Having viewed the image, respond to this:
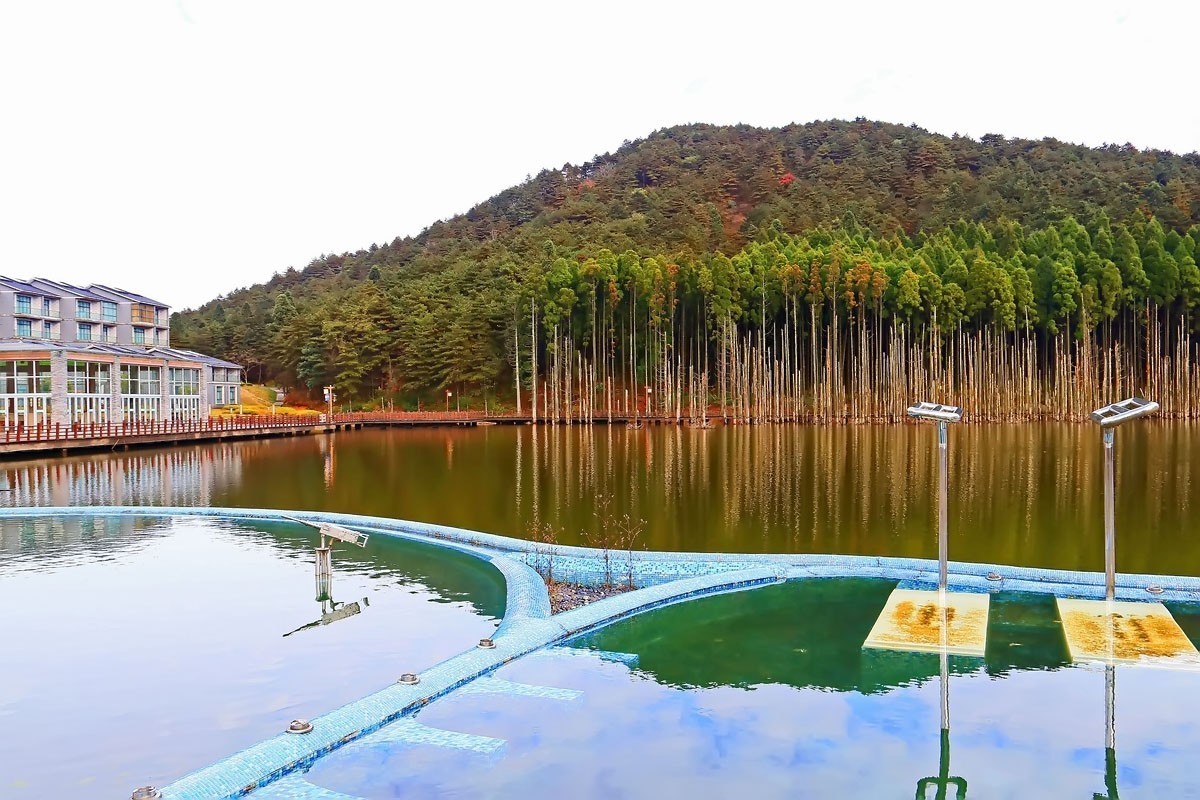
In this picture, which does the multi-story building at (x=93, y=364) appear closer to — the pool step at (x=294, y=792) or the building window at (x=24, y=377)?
the building window at (x=24, y=377)

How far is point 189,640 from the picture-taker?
7.74 meters

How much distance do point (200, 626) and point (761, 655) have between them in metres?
4.86

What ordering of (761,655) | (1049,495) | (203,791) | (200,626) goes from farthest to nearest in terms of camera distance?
(1049,495)
(200,626)
(761,655)
(203,791)

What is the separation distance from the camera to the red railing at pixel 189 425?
29066mm

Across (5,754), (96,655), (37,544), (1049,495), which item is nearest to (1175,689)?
(5,754)

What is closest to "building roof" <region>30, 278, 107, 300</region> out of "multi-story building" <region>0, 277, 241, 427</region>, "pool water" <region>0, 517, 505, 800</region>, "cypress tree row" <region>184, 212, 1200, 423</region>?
"multi-story building" <region>0, 277, 241, 427</region>

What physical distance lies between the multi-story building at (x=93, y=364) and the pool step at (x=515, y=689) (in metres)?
30.1

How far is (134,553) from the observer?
11672 mm

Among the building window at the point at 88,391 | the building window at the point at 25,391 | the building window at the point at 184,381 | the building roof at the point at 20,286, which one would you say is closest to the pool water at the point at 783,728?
the building window at the point at 25,391

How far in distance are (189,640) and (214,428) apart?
3093 centimetres

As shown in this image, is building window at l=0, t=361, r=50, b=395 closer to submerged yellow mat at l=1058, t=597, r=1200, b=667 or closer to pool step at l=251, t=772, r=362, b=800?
pool step at l=251, t=772, r=362, b=800

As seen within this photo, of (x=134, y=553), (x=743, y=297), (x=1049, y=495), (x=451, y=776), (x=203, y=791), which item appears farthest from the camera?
(x=743, y=297)

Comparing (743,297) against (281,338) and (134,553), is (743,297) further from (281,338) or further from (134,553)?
(134,553)

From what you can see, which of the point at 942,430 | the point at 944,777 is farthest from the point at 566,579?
the point at 944,777
